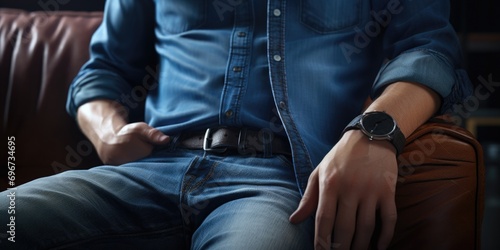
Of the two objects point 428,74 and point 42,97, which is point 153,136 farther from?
point 42,97

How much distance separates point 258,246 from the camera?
29.1 inches

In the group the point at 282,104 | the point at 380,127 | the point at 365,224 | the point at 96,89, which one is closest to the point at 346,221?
the point at 365,224

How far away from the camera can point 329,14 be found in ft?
3.46

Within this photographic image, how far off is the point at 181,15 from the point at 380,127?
462 millimetres

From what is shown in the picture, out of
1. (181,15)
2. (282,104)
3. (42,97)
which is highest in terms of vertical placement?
(181,15)

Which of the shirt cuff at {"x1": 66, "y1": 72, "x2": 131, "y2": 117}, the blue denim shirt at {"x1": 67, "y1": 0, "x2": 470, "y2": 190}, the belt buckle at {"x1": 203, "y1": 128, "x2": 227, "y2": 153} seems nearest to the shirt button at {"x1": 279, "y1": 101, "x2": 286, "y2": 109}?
the blue denim shirt at {"x1": 67, "y1": 0, "x2": 470, "y2": 190}

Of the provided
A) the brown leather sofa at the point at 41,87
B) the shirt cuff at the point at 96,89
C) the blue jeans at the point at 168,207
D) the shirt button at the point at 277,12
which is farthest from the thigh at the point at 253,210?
the brown leather sofa at the point at 41,87

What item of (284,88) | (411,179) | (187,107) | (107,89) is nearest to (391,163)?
(411,179)

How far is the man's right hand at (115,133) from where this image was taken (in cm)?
104

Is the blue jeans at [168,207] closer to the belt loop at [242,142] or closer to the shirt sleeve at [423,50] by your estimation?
the belt loop at [242,142]

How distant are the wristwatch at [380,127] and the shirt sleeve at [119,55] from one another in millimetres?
554

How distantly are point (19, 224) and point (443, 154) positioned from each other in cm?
55

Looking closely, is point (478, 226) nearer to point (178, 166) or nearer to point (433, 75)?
point (433, 75)

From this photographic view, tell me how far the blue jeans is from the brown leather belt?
0.05ft
